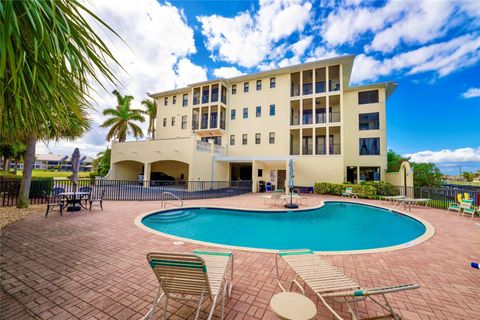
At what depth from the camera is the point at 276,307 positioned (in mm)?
1844

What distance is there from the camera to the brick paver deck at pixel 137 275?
2553 mm

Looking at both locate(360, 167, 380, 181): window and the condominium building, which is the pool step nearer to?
the condominium building

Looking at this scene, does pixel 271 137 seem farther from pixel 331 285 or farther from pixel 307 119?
pixel 331 285

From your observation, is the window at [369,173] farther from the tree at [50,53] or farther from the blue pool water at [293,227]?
the tree at [50,53]

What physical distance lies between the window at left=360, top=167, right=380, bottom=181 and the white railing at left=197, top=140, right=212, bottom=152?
53.1 ft

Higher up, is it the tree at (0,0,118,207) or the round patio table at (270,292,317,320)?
the tree at (0,0,118,207)

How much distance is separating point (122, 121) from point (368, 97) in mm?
29503

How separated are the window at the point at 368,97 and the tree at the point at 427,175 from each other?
27.7 ft

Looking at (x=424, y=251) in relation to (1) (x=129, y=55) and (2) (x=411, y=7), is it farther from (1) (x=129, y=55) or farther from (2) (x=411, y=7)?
(2) (x=411, y=7)

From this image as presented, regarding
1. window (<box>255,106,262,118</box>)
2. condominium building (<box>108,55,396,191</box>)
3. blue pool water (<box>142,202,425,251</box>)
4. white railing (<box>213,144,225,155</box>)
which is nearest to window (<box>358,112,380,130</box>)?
condominium building (<box>108,55,396,191</box>)

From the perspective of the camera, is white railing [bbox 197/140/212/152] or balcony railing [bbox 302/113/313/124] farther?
balcony railing [bbox 302/113/313/124]

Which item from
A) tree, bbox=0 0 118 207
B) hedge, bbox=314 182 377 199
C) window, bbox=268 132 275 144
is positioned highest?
window, bbox=268 132 275 144

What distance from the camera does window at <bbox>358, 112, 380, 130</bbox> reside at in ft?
66.0

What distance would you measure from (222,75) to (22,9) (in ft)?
72.8
